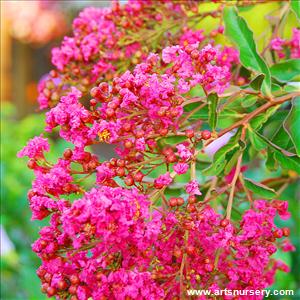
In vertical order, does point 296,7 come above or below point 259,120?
above

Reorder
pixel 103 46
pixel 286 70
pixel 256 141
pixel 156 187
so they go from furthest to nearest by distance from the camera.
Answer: pixel 103 46
pixel 286 70
pixel 256 141
pixel 156 187

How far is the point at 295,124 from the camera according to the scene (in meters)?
0.84

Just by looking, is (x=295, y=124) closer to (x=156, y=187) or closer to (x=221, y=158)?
(x=221, y=158)

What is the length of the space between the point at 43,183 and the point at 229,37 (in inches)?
15.8

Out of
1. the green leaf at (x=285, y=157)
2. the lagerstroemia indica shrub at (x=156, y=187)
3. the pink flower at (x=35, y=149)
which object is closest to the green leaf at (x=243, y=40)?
the lagerstroemia indica shrub at (x=156, y=187)

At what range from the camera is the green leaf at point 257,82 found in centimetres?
84

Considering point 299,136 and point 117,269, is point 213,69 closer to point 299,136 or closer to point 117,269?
point 299,136

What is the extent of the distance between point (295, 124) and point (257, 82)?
0.26 ft

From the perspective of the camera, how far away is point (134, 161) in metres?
0.81

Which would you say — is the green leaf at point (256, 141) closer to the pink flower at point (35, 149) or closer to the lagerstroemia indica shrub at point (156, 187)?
the lagerstroemia indica shrub at point (156, 187)

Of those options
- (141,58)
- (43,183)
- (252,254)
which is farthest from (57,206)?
(141,58)

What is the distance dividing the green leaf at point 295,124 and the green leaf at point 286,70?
111 millimetres

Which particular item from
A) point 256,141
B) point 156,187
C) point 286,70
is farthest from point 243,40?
point 156,187

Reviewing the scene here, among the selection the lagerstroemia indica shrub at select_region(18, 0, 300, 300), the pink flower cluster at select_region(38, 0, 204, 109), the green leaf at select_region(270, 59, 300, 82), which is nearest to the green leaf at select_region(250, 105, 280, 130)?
the lagerstroemia indica shrub at select_region(18, 0, 300, 300)
